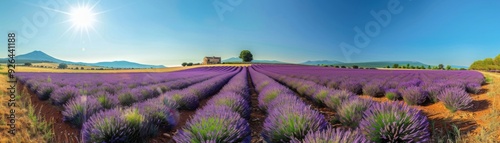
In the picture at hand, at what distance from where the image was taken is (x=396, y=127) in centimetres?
290

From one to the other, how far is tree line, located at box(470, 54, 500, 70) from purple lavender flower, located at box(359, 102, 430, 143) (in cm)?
6945

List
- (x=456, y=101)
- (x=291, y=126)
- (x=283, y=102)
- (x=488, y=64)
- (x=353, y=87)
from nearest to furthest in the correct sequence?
(x=291, y=126), (x=283, y=102), (x=456, y=101), (x=353, y=87), (x=488, y=64)

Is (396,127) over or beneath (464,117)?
over

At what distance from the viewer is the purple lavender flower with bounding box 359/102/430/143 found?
2.84 m

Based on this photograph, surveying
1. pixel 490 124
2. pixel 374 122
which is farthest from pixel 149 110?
pixel 490 124

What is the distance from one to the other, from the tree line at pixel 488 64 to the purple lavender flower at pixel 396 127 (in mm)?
69449

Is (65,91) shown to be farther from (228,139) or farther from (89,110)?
(228,139)

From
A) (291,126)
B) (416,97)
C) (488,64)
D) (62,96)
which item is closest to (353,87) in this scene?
(416,97)

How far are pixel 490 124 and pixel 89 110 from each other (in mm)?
7054

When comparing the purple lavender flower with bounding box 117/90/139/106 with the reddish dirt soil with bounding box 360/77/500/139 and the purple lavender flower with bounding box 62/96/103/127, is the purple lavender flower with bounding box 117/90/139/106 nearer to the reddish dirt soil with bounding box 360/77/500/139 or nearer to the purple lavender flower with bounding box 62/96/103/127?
the purple lavender flower with bounding box 62/96/103/127

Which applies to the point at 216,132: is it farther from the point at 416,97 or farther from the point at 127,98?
the point at 416,97

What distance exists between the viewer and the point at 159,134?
12.8 ft

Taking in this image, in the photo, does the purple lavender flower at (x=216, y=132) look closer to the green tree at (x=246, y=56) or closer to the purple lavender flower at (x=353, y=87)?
the purple lavender flower at (x=353, y=87)

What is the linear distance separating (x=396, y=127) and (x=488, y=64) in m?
76.0
